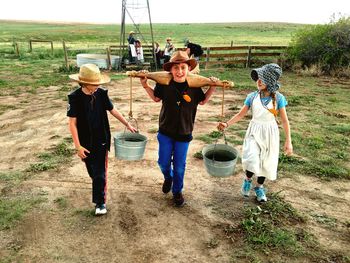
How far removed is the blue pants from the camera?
424 cm

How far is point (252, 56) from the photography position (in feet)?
59.5

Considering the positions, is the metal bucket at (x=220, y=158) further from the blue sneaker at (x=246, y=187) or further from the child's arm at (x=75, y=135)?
the child's arm at (x=75, y=135)

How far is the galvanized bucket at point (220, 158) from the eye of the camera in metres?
3.97

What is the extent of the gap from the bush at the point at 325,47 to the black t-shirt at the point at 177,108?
13434mm

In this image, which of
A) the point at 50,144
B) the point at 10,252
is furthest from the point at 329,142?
the point at 10,252

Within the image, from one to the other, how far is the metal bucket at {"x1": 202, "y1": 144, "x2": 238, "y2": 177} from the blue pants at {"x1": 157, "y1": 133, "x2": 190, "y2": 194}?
0.29m

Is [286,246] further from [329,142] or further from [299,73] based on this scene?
[299,73]

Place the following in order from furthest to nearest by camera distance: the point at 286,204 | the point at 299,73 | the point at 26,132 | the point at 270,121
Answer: the point at 299,73, the point at 26,132, the point at 286,204, the point at 270,121

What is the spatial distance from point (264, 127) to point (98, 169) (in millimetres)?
2067

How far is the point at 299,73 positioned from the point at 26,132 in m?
12.7

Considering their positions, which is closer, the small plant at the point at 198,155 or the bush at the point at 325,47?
the small plant at the point at 198,155

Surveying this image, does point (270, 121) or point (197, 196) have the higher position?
point (270, 121)

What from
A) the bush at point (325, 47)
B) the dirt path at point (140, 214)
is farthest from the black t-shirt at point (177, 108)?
the bush at point (325, 47)

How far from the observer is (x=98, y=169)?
407cm
